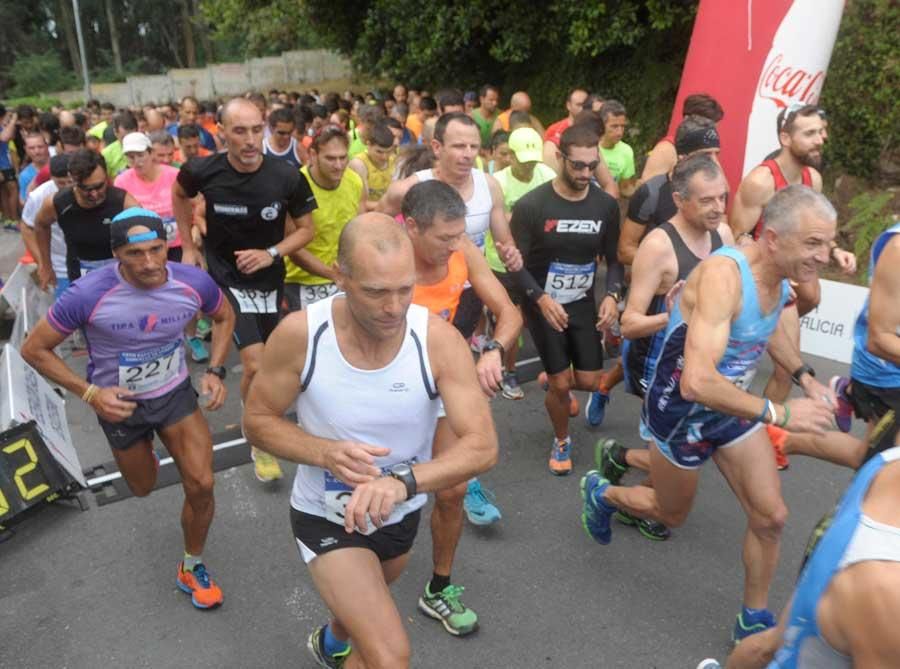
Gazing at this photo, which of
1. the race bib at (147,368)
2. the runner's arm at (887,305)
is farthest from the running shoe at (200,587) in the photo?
the runner's arm at (887,305)

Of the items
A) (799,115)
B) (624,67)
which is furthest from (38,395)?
(624,67)

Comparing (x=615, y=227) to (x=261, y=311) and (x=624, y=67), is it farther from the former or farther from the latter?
(x=624, y=67)

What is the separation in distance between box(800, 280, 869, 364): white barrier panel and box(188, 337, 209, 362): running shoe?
16.9 ft

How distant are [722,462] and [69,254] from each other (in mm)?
4431

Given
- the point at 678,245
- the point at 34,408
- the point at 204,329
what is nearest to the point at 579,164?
the point at 678,245

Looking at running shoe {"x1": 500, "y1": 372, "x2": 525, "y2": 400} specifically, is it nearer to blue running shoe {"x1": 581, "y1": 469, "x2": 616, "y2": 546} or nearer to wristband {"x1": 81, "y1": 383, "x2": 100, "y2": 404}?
blue running shoe {"x1": 581, "y1": 469, "x2": 616, "y2": 546}

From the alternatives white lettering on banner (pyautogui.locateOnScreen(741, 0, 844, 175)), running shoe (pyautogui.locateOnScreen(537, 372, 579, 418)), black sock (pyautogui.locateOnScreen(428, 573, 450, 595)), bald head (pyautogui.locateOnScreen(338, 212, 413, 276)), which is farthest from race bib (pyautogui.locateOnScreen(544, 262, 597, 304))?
white lettering on banner (pyautogui.locateOnScreen(741, 0, 844, 175))

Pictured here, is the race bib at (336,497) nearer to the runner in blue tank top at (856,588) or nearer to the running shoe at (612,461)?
the runner in blue tank top at (856,588)

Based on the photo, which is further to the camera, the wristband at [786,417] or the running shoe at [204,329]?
the running shoe at [204,329]

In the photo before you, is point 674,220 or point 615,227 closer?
point 674,220

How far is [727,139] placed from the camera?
24.6 feet

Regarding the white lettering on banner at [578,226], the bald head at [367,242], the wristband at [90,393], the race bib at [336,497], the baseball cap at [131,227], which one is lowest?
the wristband at [90,393]

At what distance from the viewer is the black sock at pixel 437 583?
3.48m

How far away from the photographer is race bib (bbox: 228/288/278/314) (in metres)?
4.87
